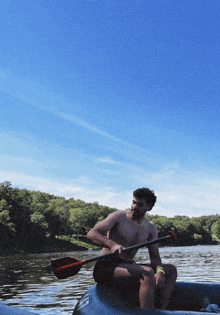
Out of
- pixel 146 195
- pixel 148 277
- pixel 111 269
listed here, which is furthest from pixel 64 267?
pixel 146 195

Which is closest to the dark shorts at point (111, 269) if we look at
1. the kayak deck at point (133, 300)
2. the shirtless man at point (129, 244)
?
the shirtless man at point (129, 244)

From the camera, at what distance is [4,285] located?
1481 cm

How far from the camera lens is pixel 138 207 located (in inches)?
172

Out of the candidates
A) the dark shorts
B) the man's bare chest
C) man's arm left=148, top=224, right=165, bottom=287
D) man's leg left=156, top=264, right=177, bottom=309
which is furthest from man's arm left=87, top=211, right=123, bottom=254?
man's leg left=156, top=264, right=177, bottom=309

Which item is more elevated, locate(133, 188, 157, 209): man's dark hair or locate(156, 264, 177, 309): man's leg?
locate(133, 188, 157, 209): man's dark hair

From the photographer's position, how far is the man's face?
4344 millimetres

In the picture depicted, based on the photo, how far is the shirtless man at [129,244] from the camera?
4.17m

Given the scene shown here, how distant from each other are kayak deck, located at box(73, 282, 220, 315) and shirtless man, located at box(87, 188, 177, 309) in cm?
16

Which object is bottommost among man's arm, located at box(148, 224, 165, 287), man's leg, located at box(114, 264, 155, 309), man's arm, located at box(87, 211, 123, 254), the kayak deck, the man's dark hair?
the kayak deck

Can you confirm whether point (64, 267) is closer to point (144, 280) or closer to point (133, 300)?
point (133, 300)

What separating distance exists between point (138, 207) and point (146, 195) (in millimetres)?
173

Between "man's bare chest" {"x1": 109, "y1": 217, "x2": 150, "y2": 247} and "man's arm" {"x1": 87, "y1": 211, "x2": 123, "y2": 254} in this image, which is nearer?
"man's arm" {"x1": 87, "y1": 211, "x2": 123, "y2": 254}

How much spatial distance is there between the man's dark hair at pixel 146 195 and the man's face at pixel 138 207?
0.04 m

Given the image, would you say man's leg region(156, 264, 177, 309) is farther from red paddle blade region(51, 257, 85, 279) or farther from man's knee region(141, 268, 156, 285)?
red paddle blade region(51, 257, 85, 279)
